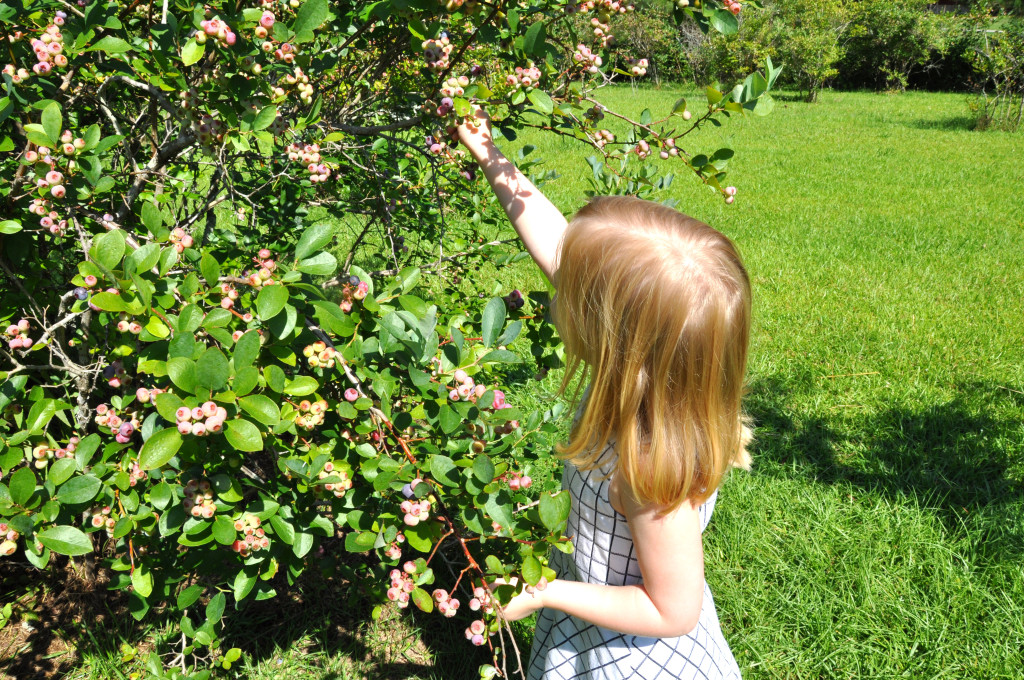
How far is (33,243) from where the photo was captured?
5.35 feet

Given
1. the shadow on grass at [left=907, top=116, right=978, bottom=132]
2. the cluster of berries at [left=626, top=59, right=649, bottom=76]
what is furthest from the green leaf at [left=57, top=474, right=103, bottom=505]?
the shadow on grass at [left=907, top=116, right=978, bottom=132]

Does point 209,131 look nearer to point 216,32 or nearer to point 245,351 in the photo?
point 216,32

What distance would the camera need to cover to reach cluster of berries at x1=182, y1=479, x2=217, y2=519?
1.10 metres

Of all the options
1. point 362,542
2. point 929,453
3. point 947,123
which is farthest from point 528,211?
point 947,123

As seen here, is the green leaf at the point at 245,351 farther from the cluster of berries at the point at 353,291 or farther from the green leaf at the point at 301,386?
the cluster of berries at the point at 353,291

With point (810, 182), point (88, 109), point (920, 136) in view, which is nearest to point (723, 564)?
point (88, 109)

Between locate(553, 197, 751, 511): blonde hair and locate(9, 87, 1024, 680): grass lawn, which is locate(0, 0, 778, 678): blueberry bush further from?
locate(9, 87, 1024, 680): grass lawn

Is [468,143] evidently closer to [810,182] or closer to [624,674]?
[624,674]

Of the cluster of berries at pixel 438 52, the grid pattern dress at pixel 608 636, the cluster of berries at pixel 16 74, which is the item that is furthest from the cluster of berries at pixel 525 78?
the cluster of berries at pixel 16 74

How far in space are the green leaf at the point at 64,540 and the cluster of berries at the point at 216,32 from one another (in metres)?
0.77

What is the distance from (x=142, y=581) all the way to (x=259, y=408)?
0.63m

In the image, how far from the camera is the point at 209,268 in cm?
109

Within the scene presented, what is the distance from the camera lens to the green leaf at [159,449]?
92 centimetres

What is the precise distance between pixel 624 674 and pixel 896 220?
629 centimetres
